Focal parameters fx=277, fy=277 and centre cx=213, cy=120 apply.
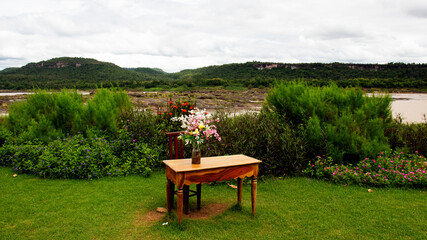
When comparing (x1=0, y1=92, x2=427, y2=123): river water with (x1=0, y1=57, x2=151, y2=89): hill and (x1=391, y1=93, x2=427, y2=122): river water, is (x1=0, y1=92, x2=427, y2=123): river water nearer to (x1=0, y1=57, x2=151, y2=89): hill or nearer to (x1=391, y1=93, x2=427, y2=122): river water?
(x1=391, y1=93, x2=427, y2=122): river water

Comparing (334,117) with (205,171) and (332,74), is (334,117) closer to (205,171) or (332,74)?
(205,171)

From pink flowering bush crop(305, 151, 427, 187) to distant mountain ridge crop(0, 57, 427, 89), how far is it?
107 ft

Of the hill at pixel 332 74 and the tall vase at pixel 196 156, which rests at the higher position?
the hill at pixel 332 74

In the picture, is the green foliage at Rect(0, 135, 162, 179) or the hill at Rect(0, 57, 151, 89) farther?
the hill at Rect(0, 57, 151, 89)

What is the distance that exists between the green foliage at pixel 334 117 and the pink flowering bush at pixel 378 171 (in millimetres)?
358

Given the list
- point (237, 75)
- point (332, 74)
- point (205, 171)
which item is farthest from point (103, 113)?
point (237, 75)

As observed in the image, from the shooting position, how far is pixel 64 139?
762 centimetres

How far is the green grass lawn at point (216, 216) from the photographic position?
4.16 metres

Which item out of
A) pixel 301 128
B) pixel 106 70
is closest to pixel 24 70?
pixel 106 70

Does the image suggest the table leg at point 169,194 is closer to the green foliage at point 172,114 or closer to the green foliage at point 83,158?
the green foliage at point 83,158

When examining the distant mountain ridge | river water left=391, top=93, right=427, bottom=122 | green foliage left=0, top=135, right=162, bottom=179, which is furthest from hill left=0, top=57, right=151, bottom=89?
green foliage left=0, top=135, right=162, bottom=179

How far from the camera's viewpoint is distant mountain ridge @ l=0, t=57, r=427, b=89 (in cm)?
4397

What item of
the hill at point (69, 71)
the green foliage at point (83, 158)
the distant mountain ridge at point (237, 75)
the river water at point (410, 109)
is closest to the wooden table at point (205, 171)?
the green foliage at point (83, 158)

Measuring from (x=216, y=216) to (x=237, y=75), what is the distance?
212 ft
